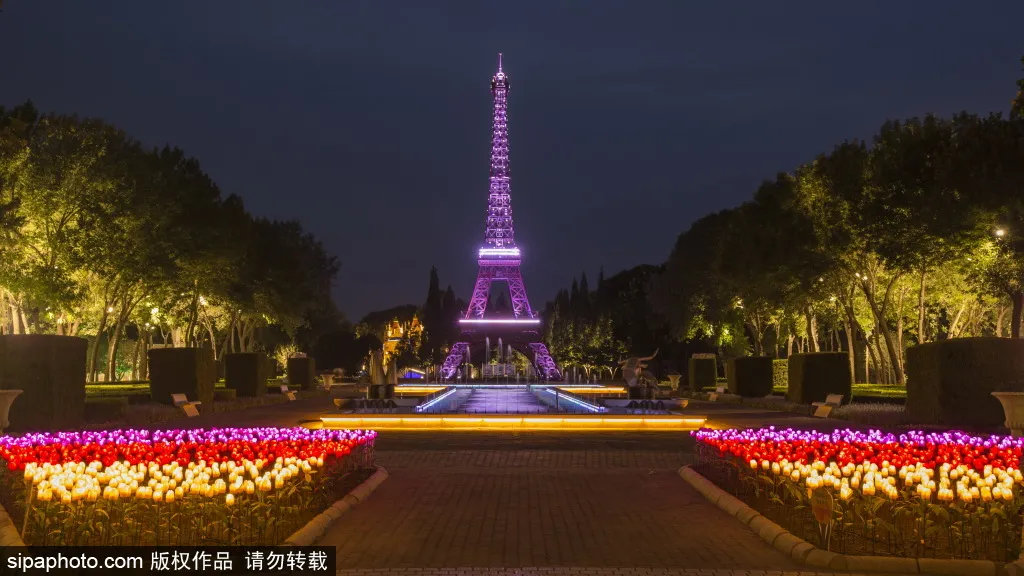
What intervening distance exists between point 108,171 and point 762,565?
3134 centimetres

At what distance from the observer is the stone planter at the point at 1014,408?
1952 centimetres

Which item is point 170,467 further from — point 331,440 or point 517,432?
point 517,432

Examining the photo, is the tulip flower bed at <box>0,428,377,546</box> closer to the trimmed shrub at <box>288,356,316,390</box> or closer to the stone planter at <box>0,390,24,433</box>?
the stone planter at <box>0,390,24,433</box>

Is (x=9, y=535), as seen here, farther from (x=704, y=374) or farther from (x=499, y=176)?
(x=499, y=176)

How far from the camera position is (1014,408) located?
1964 cm

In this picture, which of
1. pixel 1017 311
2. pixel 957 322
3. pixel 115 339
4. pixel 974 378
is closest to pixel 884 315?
pixel 1017 311

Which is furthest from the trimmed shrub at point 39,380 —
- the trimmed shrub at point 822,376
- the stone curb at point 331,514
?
the trimmed shrub at point 822,376

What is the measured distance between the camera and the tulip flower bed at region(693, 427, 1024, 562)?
30.6 ft

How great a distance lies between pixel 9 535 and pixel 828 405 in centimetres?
2406

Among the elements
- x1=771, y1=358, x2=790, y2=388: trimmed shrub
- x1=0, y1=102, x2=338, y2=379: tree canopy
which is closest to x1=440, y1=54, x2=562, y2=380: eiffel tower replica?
x1=771, y1=358, x2=790, y2=388: trimmed shrub

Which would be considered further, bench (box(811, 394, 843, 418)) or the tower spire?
the tower spire

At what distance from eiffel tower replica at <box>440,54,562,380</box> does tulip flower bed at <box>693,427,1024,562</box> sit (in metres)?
68.9

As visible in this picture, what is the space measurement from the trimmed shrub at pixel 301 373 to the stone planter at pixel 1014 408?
3543 cm

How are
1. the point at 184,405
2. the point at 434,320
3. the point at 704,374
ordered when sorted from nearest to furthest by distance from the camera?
the point at 184,405, the point at 704,374, the point at 434,320
